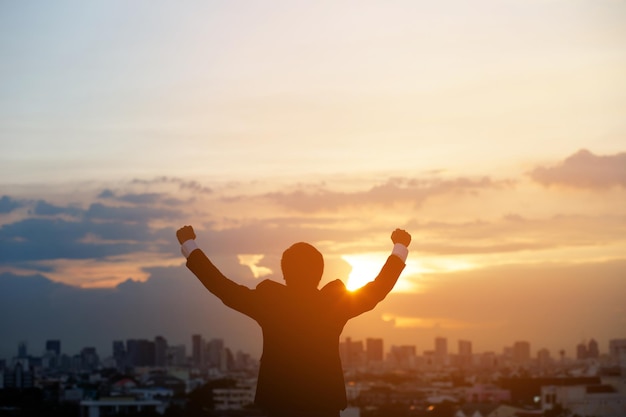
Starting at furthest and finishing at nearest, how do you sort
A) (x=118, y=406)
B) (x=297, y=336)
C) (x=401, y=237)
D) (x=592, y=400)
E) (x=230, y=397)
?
(x=230, y=397), (x=118, y=406), (x=592, y=400), (x=401, y=237), (x=297, y=336)

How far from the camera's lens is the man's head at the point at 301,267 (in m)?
4.34

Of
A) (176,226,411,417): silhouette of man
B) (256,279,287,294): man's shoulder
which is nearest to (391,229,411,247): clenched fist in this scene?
(176,226,411,417): silhouette of man

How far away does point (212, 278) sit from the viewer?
4359mm

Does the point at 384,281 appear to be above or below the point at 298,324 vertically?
A: above

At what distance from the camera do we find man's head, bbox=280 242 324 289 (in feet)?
14.2

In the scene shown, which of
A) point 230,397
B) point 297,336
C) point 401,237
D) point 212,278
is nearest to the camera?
point 297,336

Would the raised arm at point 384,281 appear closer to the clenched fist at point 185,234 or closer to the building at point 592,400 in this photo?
the clenched fist at point 185,234

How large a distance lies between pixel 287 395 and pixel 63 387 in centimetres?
12774

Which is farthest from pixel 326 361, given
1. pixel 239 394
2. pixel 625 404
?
pixel 239 394

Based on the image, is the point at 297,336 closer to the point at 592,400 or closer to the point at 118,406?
the point at 592,400

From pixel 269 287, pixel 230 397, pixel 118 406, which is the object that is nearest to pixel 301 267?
pixel 269 287

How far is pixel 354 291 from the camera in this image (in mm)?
4355

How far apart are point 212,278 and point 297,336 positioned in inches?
13.6

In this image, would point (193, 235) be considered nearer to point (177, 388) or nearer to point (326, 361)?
point (326, 361)
